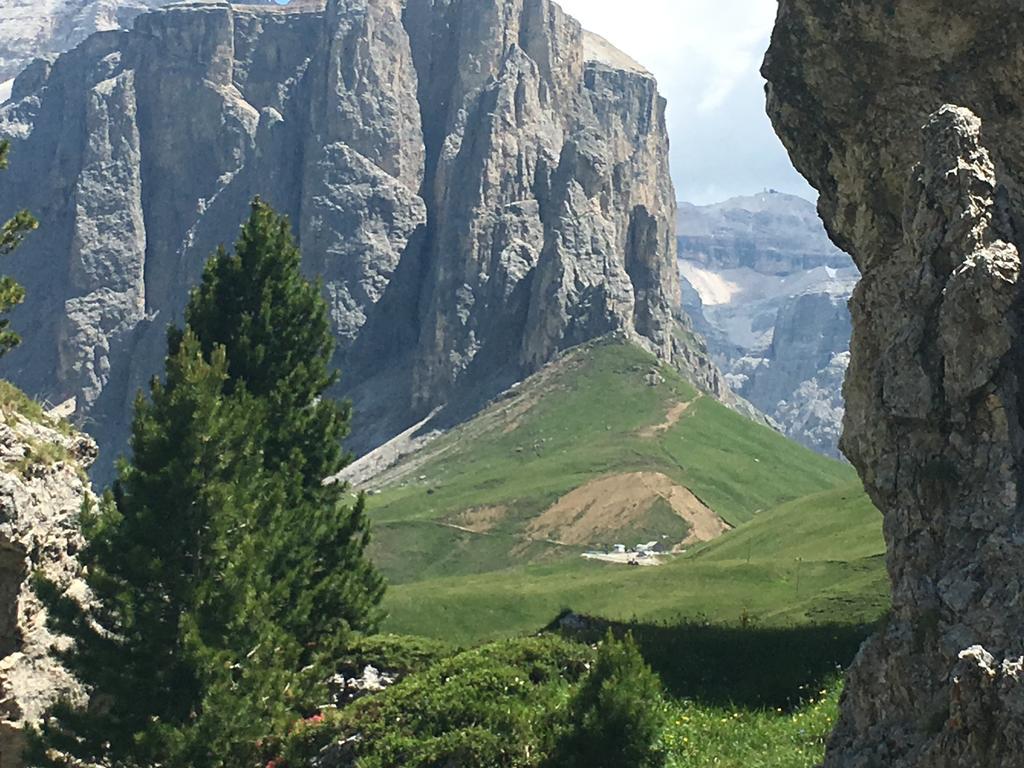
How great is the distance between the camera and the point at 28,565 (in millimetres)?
25891

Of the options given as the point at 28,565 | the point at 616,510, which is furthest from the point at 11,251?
the point at 616,510

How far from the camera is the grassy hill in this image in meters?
73.2

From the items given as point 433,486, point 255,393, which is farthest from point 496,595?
point 433,486

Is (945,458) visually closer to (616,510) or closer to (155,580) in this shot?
(155,580)

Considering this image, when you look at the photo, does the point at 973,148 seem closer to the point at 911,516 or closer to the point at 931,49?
the point at 911,516

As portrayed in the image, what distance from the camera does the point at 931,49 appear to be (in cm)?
3131

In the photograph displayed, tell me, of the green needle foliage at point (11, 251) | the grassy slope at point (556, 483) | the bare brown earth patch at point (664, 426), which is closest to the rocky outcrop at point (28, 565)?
the green needle foliage at point (11, 251)

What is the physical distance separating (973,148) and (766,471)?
17438 cm

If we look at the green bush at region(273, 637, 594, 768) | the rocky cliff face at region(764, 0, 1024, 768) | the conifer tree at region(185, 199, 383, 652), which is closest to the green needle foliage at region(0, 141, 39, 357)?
the conifer tree at region(185, 199, 383, 652)

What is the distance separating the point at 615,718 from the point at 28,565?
15.4 meters

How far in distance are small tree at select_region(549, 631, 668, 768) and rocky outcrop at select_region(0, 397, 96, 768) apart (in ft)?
45.9

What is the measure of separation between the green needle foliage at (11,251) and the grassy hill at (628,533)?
18.2 meters

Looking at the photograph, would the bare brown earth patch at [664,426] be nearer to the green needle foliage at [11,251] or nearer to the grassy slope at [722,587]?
the grassy slope at [722,587]

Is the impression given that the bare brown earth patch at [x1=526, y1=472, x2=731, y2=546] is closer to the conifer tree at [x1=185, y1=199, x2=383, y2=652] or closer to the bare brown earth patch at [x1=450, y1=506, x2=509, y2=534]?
the bare brown earth patch at [x1=450, y1=506, x2=509, y2=534]
